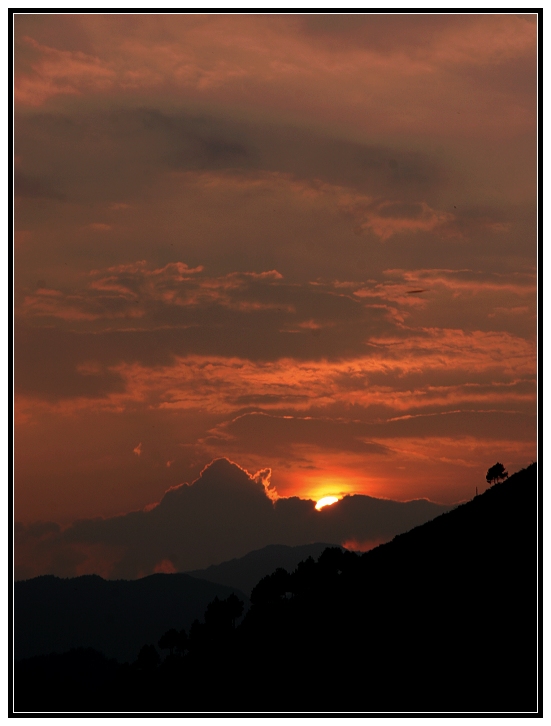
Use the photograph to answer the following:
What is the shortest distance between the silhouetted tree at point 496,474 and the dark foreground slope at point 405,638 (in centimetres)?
4008

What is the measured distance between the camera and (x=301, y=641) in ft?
393

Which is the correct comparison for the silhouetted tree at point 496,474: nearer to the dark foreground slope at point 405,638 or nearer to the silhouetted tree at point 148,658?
the dark foreground slope at point 405,638

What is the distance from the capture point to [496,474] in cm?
18788

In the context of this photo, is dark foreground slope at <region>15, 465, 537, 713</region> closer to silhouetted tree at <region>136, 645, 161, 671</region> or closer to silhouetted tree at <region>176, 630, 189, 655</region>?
silhouetted tree at <region>136, 645, 161, 671</region>

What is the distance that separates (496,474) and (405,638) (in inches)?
3799

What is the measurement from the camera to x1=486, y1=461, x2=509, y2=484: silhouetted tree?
615 feet

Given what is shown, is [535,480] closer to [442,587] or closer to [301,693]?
[442,587]

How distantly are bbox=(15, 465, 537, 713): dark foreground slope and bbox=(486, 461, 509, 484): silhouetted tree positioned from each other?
40.1 m

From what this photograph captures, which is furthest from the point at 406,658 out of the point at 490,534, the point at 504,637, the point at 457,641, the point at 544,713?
the point at 544,713

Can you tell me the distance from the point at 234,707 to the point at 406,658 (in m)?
27.4

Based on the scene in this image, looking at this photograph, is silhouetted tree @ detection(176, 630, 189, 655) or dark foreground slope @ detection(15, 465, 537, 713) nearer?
dark foreground slope @ detection(15, 465, 537, 713)

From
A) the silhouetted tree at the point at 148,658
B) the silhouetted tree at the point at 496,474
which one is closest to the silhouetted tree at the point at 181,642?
the silhouetted tree at the point at 148,658

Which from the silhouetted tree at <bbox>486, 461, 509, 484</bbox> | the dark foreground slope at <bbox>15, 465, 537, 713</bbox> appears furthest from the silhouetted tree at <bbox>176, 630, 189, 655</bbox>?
the silhouetted tree at <bbox>486, 461, 509, 484</bbox>

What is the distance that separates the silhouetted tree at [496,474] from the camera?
7377 inches
